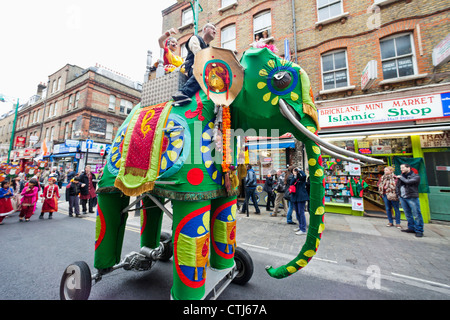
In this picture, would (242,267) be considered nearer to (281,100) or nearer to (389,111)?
(281,100)

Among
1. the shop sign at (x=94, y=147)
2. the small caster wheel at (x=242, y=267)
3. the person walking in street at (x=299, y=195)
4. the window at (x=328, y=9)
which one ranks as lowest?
the small caster wheel at (x=242, y=267)

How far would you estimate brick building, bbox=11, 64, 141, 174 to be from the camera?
1647cm

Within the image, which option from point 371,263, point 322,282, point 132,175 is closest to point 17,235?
point 132,175

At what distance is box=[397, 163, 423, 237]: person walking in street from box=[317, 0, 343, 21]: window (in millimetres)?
6700

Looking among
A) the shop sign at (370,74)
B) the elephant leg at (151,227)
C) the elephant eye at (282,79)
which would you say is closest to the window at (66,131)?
the elephant leg at (151,227)

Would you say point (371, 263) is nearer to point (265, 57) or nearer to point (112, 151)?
Result: point (265, 57)

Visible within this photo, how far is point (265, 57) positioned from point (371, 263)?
12.4 ft

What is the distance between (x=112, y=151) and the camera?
2287 mm

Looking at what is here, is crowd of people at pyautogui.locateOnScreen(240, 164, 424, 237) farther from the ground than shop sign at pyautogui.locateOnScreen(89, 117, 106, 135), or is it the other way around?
shop sign at pyautogui.locateOnScreen(89, 117, 106, 135)

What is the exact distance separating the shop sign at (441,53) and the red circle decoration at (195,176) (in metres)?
7.71

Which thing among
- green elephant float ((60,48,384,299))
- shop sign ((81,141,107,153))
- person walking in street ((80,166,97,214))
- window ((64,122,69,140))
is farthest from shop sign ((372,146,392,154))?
window ((64,122,69,140))

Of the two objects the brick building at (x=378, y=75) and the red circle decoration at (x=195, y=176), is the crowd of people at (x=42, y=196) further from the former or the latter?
the brick building at (x=378, y=75)

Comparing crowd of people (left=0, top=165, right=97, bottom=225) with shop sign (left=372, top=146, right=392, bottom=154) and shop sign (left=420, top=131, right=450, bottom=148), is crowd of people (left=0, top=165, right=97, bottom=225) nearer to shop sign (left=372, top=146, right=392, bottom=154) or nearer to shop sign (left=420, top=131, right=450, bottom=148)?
shop sign (left=372, top=146, right=392, bottom=154)

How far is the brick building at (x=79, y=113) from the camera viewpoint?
16469 mm
